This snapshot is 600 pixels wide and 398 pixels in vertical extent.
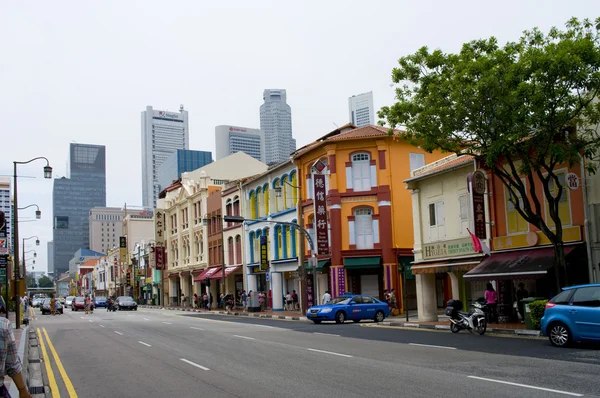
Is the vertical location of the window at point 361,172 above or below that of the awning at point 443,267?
above

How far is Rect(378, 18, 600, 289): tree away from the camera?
20.1 metres

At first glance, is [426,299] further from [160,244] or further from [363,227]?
[160,244]

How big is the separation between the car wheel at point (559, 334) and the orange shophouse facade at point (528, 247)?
580cm

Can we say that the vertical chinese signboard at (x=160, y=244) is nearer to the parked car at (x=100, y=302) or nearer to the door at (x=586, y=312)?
the parked car at (x=100, y=302)

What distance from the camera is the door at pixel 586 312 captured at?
51.6 feet

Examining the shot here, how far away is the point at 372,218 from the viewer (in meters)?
40.9

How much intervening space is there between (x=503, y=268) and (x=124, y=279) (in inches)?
3715

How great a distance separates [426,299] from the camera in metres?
31.0

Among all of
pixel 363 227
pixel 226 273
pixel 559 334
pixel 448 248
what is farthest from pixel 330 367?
pixel 226 273

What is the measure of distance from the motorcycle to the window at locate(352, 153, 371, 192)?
18.3 metres

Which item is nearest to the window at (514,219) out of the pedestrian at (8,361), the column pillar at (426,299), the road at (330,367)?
the column pillar at (426,299)

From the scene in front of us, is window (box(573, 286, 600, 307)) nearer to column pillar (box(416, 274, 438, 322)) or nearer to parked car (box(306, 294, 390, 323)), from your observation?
column pillar (box(416, 274, 438, 322))

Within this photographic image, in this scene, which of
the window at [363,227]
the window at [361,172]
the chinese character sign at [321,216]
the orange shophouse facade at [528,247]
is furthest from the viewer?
the window at [361,172]

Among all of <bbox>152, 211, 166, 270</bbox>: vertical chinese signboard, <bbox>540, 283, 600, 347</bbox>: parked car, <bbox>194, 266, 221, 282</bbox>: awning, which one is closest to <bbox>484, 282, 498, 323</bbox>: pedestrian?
<bbox>540, 283, 600, 347</bbox>: parked car
